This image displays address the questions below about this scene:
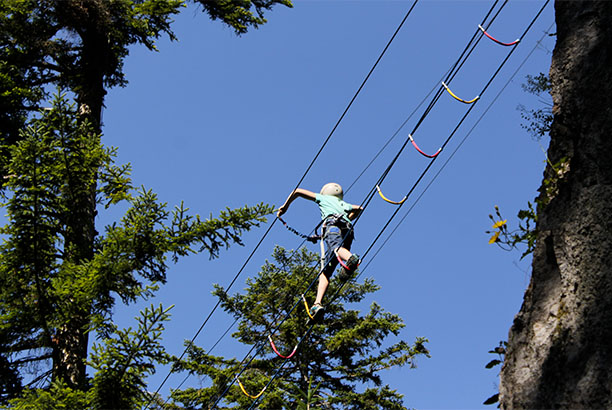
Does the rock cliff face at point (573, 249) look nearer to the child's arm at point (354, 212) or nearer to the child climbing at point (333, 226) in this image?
the child climbing at point (333, 226)

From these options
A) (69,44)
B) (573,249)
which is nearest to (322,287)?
(573,249)

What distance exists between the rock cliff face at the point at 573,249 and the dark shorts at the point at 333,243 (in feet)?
12.3

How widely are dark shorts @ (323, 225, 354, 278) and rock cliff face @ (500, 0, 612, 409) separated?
12.3ft

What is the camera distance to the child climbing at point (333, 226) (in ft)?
26.7

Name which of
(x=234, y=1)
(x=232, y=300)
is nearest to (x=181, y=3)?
(x=234, y=1)

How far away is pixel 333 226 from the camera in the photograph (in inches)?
343

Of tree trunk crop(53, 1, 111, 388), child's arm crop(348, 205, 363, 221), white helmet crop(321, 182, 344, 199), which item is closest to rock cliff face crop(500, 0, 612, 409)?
child's arm crop(348, 205, 363, 221)

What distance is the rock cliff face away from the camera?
14.1 ft

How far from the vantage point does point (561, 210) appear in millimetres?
4805

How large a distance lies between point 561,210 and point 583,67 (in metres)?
1.08

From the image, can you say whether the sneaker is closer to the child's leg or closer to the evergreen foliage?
the child's leg

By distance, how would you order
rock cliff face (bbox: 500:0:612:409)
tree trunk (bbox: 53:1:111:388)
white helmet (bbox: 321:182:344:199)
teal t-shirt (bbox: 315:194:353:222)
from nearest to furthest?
rock cliff face (bbox: 500:0:612:409) → teal t-shirt (bbox: 315:194:353:222) → white helmet (bbox: 321:182:344:199) → tree trunk (bbox: 53:1:111:388)

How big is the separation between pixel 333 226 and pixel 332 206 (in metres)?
0.30

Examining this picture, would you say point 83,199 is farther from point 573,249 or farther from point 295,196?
point 573,249
